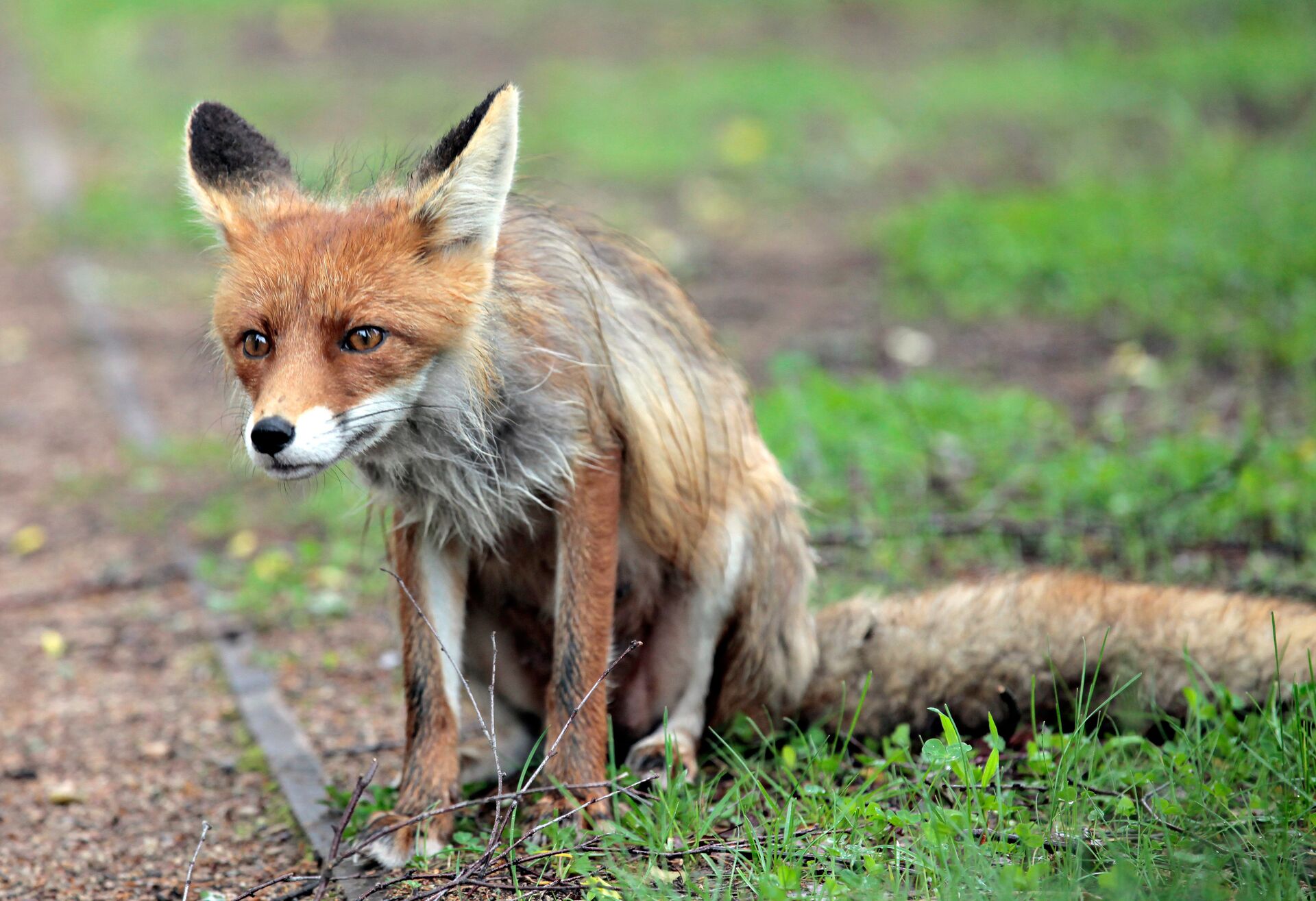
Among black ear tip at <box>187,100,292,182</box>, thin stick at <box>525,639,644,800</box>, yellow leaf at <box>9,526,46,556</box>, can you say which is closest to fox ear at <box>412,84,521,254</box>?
black ear tip at <box>187,100,292,182</box>

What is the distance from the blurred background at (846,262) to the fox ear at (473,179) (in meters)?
0.69

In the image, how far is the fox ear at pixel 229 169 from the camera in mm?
3355

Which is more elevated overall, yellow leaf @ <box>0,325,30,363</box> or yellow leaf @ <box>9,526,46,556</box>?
yellow leaf @ <box>0,325,30,363</box>

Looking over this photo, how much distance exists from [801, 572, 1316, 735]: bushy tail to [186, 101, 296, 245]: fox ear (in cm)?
208

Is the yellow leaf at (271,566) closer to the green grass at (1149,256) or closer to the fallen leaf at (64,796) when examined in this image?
the fallen leaf at (64,796)

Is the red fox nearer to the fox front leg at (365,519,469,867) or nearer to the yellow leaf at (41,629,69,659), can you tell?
the fox front leg at (365,519,469,867)

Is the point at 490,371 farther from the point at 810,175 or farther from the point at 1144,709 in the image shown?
the point at 810,175

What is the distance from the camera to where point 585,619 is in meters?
3.42

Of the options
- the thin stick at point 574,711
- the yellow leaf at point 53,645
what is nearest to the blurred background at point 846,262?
the yellow leaf at point 53,645

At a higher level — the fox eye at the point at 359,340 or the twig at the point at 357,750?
the fox eye at the point at 359,340

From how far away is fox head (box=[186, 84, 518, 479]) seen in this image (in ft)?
9.72

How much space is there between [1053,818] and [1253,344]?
4528mm

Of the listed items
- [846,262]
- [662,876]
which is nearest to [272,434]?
[662,876]

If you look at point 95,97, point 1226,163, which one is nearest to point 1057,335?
point 1226,163
